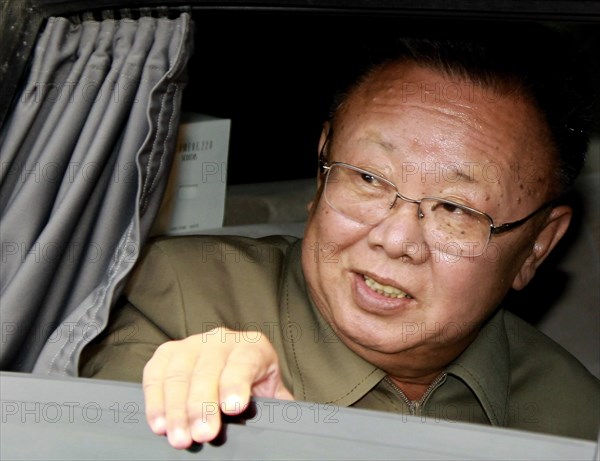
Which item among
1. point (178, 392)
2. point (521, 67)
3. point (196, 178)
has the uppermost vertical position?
point (521, 67)

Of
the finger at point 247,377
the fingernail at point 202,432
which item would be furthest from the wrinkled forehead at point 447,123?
the fingernail at point 202,432

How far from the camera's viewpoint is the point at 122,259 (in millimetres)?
1759

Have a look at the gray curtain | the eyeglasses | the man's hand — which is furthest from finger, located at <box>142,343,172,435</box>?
the eyeglasses

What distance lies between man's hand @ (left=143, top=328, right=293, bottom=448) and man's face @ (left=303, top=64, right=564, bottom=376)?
1.54ft

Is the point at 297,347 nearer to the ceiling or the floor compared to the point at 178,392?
nearer to the floor

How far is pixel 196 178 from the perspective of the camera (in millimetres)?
2443

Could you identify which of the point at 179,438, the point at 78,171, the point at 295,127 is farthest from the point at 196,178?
the point at 179,438

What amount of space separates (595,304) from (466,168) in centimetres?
90

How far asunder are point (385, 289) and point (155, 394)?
70 cm

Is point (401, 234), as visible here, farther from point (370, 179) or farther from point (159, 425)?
point (159, 425)

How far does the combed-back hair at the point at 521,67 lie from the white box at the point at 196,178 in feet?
1.23

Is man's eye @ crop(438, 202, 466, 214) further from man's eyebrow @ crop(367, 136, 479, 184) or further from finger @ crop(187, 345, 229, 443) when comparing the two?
finger @ crop(187, 345, 229, 443)

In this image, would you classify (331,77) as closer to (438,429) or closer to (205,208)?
(205,208)

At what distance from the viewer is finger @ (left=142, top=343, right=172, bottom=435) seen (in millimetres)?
1278
